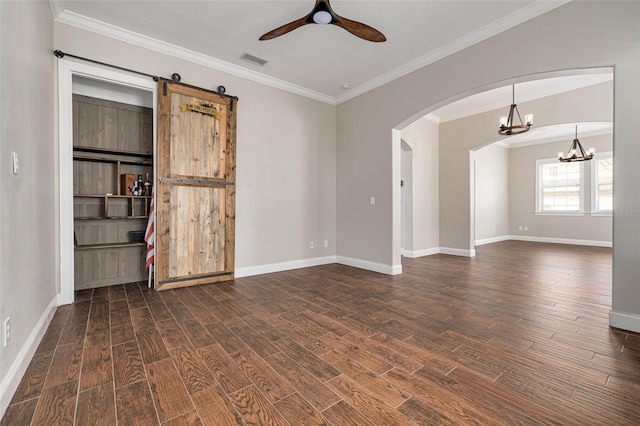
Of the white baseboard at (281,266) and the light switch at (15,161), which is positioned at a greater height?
the light switch at (15,161)

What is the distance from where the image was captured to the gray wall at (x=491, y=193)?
324 inches

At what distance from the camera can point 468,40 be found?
11.1 ft

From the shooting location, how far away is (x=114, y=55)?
130 inches

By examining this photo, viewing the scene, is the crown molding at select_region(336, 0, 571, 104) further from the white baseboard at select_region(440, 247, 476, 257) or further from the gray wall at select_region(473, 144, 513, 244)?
the gray wall at select_region(473, 144, 513, 244)

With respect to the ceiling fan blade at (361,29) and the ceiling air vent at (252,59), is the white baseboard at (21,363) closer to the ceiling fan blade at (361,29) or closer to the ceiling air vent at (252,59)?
the ceiling fan blade at (361,29)

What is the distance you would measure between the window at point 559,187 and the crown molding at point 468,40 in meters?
7.26

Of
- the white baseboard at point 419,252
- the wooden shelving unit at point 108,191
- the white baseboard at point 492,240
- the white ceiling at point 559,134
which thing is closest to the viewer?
the wooden shelving unit at point 108,191

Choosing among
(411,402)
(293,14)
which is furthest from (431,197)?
(411,402)

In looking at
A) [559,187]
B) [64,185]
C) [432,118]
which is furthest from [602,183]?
[64,185]

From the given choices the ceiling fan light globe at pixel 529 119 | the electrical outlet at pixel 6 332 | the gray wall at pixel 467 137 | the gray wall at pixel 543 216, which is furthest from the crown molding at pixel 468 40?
the gray wall at pixel 543 216

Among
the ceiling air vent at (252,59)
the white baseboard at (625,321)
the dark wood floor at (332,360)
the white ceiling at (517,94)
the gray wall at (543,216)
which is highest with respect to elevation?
the ceiling air vent at (252,59)

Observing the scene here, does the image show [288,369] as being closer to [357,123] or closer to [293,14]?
[293,14]

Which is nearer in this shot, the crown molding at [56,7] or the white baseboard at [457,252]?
the crown molding at [56,7]

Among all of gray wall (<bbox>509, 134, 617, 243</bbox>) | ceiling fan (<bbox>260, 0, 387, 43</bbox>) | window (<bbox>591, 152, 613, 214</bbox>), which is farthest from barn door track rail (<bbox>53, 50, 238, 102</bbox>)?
window (<bbox>591, 152, 613, 214</bbox>)
